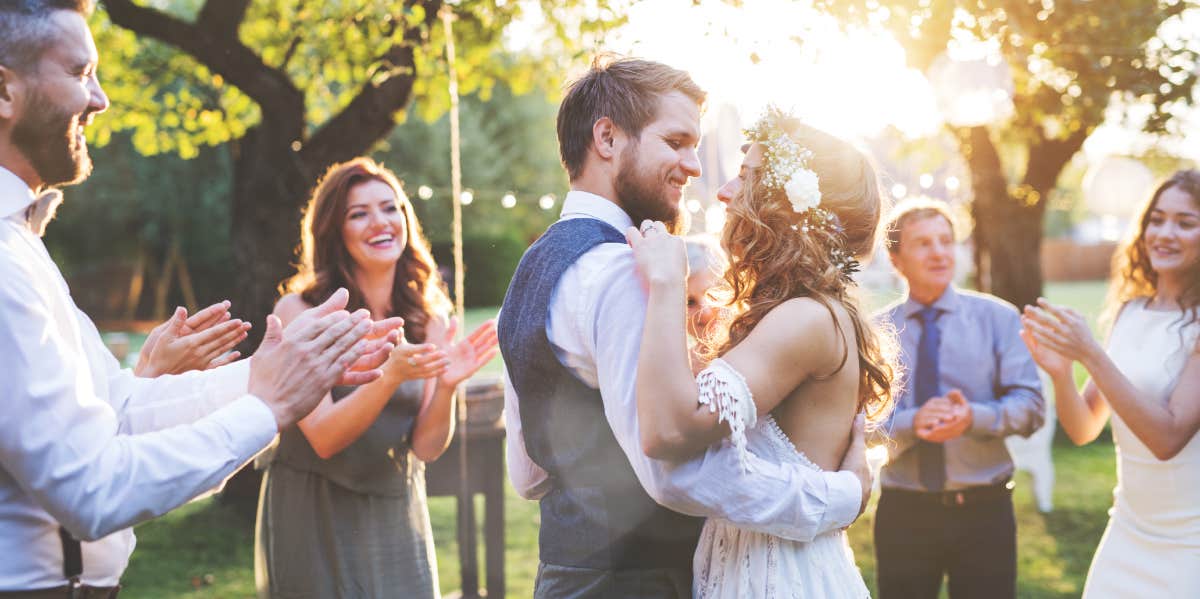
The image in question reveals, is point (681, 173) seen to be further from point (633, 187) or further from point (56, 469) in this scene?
point (56, 469)

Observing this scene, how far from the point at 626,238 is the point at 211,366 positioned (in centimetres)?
123

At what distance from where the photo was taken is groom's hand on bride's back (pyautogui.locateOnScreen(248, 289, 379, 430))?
1896mm

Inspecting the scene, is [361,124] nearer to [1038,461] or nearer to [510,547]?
[510,547]

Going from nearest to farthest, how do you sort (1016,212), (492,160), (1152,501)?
(1152,501), (1016,212), (492,160)

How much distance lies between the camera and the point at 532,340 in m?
2.12

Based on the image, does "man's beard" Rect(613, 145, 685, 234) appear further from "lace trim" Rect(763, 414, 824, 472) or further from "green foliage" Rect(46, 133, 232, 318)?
"green foliage" Rect(46, 133, 232, 318)

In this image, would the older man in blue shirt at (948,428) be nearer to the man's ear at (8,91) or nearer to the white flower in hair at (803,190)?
the white flower in hair at (803,190)

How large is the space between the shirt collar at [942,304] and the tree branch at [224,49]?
15.4 ft

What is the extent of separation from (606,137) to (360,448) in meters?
1.56

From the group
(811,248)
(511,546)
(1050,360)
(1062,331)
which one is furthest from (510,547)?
(811,248)

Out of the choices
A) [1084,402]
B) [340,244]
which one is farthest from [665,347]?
[1084,402]

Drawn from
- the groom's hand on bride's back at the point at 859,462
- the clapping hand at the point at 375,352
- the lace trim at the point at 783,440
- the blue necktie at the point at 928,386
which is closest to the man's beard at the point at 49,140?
the clapping hand at the point at 375,352

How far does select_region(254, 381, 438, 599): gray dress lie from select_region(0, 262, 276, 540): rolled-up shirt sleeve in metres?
1.52

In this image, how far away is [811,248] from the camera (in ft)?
7.39
